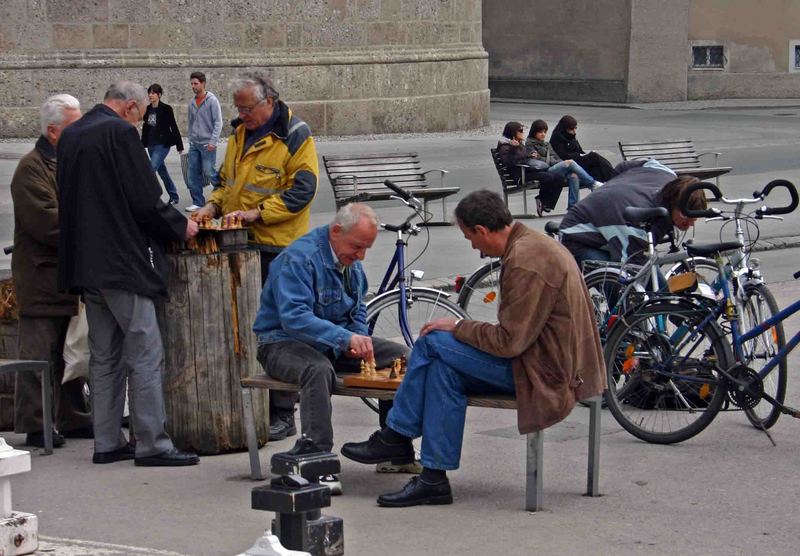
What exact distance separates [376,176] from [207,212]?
837cm

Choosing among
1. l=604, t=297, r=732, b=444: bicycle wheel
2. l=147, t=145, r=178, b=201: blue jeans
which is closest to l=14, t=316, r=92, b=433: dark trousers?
l=604, t=297, r=732, b=444: bicycle wheel

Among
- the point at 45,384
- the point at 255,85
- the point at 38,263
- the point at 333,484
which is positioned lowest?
the point at 333,484

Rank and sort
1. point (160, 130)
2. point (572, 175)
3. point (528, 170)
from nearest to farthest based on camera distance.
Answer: point (572, 175)
point (528, 170)
point (160, 130)

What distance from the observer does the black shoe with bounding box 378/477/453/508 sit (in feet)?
20.7

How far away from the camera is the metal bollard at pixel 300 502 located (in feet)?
13.8

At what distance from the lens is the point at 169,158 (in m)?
23.8

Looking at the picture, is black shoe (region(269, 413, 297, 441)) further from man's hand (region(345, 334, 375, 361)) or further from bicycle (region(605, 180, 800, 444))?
bicycle (region(605, 180, 800, 444))

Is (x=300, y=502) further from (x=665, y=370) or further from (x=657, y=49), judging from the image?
(x=657, y=49)

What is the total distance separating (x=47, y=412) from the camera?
7.32m

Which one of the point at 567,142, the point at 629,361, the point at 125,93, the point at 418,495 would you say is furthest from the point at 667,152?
the point at 418,495

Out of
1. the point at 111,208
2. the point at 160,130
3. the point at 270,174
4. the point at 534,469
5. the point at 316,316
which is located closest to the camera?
the point at 534,469

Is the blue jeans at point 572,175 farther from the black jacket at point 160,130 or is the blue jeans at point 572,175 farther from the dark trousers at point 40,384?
the dark trousers at point 40,384

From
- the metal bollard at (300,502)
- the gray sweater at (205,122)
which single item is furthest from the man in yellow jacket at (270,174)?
the gray sweater at (205,122)

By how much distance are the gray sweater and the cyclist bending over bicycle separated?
1045 centimetres
